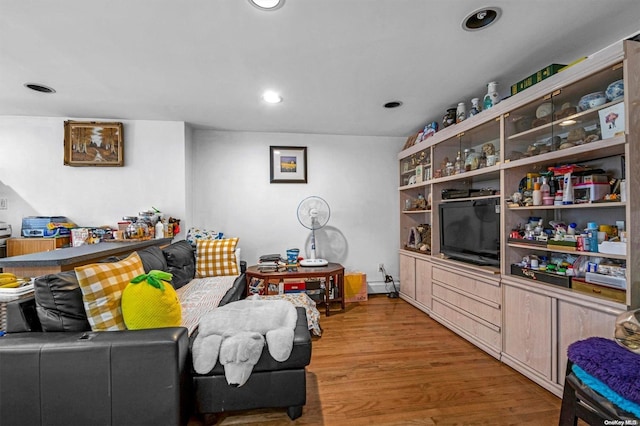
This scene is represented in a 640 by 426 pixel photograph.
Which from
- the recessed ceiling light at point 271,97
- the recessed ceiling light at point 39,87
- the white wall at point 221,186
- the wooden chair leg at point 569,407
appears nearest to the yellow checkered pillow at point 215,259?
the white wall at point 221,186

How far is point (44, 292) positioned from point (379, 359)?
7.04 ft

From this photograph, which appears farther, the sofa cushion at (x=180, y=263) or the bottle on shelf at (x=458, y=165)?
the bottle on shelf at (x=458, y=165)

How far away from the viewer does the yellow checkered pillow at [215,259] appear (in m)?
3.09

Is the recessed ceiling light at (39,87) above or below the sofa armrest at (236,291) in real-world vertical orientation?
above

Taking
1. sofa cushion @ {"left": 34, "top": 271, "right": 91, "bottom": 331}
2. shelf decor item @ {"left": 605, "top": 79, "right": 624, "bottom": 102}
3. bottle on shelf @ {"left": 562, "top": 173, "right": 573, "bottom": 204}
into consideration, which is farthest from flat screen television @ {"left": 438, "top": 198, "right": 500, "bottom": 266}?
sofa cushion @ {"left": 34, "top": 271, "right": 91, "bottom": 331}

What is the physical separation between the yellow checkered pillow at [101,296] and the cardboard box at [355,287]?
2.62 m

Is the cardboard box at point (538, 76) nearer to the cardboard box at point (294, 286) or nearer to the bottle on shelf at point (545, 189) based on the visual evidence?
the bottle on shelf at point (545, 189)

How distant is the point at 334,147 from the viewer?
3963 millimetres

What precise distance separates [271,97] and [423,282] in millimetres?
2586

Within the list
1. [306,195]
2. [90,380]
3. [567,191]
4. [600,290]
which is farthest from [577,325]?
[306,195]

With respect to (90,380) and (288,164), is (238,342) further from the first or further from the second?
(288,164)

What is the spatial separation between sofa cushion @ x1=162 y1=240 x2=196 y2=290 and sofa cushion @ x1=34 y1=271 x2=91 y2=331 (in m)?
1.16

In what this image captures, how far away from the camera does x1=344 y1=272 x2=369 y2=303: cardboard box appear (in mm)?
3680

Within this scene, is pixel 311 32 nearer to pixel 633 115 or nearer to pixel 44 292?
pixel 633 115
